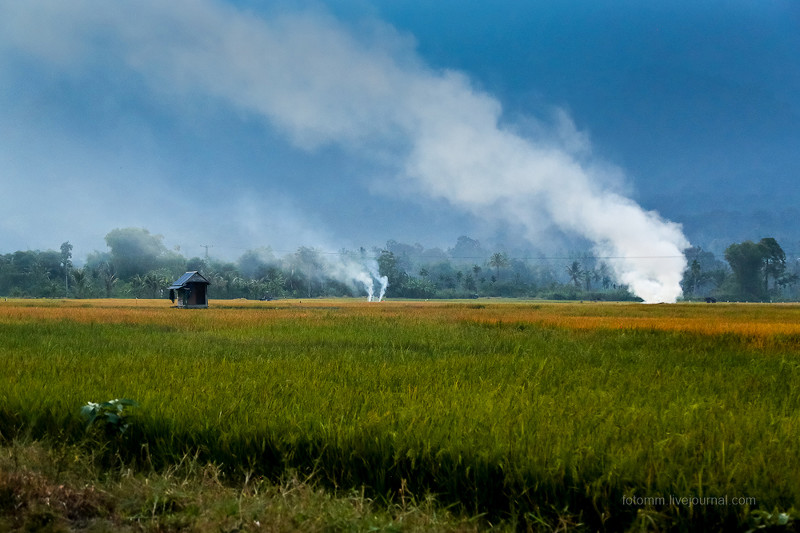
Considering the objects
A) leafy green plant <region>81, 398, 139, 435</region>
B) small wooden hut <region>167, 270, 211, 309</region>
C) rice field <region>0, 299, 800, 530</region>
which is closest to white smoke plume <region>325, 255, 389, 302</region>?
small wooden hut <region>167, 270, 211, 309</region>

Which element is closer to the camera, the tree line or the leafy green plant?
the leafy green plant

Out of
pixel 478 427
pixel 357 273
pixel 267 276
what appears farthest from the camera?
pixel 357 273

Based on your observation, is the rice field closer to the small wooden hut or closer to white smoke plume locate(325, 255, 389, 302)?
the small wooden hut

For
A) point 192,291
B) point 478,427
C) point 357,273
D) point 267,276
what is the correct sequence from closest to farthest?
point 478,427
point 192,291
point 267,276
point 357,273

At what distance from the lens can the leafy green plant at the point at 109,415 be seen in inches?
177

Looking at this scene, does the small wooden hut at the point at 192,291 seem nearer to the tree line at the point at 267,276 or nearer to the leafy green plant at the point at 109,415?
the leafy green plant at the point at 109,415

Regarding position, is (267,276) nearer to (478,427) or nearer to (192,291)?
(192,291)

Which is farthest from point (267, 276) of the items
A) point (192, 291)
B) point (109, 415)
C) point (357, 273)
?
point (109, 415)

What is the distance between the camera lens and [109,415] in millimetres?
4492

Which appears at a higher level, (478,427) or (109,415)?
(109,415)

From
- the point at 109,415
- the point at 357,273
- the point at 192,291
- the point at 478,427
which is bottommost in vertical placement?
the point at 478,427

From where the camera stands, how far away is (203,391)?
572 centimetres

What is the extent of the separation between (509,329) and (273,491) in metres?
13.5

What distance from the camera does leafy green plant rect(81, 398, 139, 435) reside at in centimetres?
449
